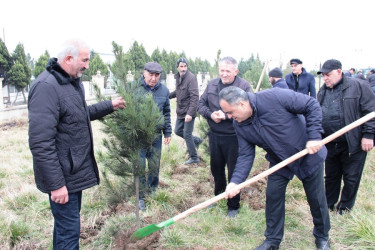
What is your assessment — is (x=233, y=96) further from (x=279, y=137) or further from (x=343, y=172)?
(x=343, y=172)

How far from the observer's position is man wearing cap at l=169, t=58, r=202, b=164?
552cm

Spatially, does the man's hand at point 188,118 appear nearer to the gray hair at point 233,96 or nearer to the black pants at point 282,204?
the black pants at point 282,204

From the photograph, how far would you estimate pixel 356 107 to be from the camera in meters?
3.56

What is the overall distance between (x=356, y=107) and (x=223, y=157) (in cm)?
166

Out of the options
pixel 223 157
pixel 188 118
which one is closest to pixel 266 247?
pixel 223 157

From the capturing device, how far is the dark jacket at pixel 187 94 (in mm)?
5523

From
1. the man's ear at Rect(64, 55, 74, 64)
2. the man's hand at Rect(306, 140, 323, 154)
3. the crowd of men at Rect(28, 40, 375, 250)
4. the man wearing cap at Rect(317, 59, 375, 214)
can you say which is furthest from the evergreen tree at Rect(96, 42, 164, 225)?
the man wearing cap at Rect(317, 59, 375, 214)

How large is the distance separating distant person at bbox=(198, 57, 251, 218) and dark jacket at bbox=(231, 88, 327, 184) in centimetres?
77

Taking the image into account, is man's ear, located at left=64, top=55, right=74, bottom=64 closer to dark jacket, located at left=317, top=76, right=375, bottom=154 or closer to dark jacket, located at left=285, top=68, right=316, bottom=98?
dark jacket, located at left=317, top=76, right=375, bottom=154

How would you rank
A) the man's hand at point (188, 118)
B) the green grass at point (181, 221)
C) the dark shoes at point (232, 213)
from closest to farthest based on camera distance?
the green grass at point (181, 221) < the dark shoes at point (232, 213) < the man's hand at point (188, 118)

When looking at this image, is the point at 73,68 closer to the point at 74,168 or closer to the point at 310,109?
the point at 74,168

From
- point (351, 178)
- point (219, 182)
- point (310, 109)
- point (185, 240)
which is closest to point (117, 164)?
point (185, 240)

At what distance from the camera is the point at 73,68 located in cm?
237

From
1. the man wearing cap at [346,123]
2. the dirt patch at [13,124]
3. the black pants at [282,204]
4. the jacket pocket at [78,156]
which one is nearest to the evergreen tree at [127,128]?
the jacket pocket at [78,156]
